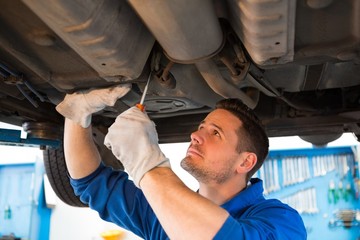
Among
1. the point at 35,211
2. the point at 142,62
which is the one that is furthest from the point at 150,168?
the point at 35,211

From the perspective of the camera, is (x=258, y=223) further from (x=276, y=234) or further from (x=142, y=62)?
(x=142, y=62)

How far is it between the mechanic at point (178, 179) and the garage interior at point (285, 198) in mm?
2436

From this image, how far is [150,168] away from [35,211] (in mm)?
3677

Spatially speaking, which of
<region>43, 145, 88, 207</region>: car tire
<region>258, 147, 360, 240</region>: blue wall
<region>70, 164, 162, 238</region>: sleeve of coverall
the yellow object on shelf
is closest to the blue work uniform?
<region>70, 164, 162, 238</region>: sleeve of coverall

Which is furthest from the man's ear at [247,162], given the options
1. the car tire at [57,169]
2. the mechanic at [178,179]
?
the car tire at [57,169]

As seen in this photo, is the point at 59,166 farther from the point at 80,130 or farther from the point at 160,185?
the point at 160,185

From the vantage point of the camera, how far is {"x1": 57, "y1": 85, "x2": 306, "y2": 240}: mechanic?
627 mm

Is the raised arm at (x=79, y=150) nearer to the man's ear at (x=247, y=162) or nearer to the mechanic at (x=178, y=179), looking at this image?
the mechanic at (x=178, y=179)

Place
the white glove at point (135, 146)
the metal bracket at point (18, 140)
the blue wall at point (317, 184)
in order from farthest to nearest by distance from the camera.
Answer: the blue wall at point (317, 184)
the metal bracket at point (18, 140)
the white glove at point (135, 146)

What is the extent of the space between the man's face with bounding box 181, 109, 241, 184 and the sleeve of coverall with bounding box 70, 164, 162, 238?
0.20m

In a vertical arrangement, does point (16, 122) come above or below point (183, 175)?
below

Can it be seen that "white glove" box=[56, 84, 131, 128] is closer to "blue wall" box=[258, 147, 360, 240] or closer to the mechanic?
the mechanic

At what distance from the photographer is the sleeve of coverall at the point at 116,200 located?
975 millimetres

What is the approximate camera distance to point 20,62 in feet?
2.73
